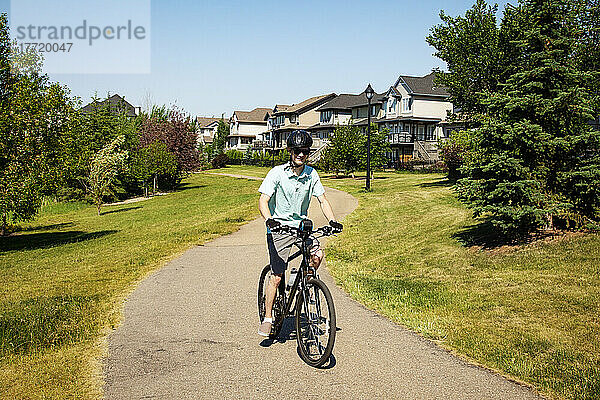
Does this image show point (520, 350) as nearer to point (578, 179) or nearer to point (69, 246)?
point (578, 179)

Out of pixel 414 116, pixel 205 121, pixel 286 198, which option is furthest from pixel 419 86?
pixel 205 121

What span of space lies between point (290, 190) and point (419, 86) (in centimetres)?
5802

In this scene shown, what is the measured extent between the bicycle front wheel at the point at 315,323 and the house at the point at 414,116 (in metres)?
54.6

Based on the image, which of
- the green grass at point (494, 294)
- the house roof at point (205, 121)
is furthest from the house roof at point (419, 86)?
the house roof at point (205, 121)

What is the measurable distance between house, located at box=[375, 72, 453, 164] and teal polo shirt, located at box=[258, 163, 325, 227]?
54178 mm

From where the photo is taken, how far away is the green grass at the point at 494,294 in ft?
17.8

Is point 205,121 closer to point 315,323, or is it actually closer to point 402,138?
point 402,138

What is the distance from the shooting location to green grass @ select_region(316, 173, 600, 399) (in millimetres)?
5412

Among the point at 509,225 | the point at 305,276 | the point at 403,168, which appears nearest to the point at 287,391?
the point at 305,276

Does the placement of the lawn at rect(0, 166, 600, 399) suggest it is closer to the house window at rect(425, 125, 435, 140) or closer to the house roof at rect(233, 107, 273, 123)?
the house window at rect(425, 125, 435, 140)

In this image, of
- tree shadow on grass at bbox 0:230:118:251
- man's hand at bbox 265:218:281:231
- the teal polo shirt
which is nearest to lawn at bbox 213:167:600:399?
the teal polo shirt

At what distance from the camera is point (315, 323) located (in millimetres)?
5238

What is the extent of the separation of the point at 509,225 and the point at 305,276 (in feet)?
20.5

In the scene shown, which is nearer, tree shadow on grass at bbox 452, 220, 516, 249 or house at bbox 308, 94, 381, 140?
tree shadow on grass at bbox 452, 220, 516, 249
